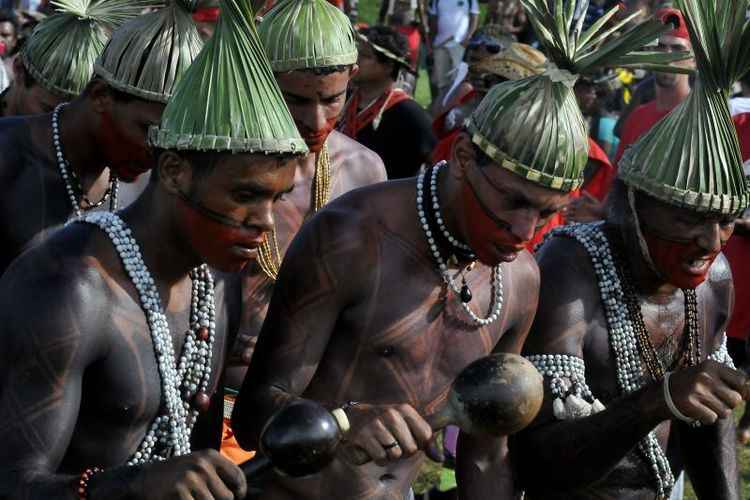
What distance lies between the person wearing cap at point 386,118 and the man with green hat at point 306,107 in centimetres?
303

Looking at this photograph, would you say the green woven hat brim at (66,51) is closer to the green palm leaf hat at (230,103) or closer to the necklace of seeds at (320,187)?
the necklace of seeds at (320,187)

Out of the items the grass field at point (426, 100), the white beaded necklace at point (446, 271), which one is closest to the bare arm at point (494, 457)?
the white beaded necklace at point (446, 271)

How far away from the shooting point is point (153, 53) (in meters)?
4.28

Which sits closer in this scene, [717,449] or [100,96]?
[100,96]

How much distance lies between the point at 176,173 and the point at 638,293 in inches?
74.4

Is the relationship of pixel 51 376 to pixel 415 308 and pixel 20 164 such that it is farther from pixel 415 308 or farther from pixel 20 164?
pixel 20 164

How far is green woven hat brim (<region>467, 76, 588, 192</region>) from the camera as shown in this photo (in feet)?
12.5

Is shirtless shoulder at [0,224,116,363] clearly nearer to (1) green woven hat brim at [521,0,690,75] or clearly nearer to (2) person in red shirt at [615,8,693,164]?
(1) green woven hat brim at [521,0,690,75]

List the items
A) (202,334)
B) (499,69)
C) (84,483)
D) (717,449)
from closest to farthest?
(84,483)
(202,334)
(717,449)
(499,69)

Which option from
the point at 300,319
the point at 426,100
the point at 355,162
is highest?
the point at 300,319

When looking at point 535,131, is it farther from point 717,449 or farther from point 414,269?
point 717,449

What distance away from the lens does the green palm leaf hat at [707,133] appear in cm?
435

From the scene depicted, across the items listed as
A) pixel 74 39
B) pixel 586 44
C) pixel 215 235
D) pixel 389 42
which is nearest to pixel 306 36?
pixel 74 39

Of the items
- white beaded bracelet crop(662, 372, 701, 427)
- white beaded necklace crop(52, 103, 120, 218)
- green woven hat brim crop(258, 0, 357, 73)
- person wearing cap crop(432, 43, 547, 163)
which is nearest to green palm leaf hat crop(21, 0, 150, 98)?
green woven hat brim crop(258, 0, 357, 73)
